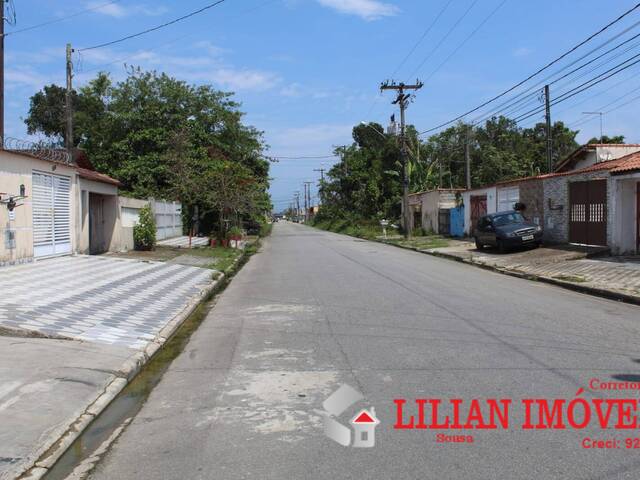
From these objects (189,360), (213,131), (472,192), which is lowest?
(189,360)

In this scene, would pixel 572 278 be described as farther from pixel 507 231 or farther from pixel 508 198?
pixel 508 198

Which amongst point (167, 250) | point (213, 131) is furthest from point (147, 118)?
point (167, 250)

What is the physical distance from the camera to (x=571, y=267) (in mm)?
17531

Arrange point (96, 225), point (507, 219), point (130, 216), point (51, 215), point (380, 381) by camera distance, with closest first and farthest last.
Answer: point (380, 381) → point (51, 215) → point (96, 225) → point (507, 219) → point (130, 216)

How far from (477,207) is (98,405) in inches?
1163

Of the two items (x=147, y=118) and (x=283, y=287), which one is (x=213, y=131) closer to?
(x=147, y=118)

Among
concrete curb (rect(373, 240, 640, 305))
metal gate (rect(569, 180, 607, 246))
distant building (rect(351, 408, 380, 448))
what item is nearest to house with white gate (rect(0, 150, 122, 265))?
distant building (rect(351, 408, 380, 448))

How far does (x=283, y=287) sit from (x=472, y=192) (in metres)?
21.5

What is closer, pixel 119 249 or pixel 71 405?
pixel 71 405

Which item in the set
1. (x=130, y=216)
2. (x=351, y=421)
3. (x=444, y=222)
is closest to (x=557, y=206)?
(x=444, y=222)

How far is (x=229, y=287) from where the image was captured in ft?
51.5

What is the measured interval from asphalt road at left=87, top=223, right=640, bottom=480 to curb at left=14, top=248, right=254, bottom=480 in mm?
405

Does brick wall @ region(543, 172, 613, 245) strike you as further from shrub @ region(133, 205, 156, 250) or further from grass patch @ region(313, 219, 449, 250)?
shrub @ region(133, 205, 156, 250)

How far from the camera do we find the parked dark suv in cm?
2277
